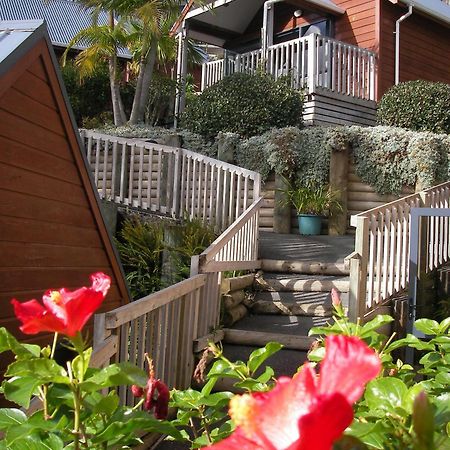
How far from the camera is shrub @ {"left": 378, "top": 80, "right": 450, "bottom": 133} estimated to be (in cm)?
1084

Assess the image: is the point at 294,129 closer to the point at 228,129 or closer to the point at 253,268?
the point at 228,129

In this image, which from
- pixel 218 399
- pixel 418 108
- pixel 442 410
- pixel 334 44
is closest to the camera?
pixel 442 410

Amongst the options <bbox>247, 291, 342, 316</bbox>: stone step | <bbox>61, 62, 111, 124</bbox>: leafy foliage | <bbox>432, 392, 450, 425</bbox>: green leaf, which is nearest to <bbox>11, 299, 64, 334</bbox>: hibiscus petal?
<bbox>432, 392, 450, 425</bbox>: green leaf

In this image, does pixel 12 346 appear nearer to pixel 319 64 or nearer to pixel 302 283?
pixel 302 283

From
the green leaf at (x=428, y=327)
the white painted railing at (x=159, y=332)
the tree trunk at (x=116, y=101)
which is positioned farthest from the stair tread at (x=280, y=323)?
the tree trunk at (x=116, y=101)

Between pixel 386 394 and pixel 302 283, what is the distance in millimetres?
5562

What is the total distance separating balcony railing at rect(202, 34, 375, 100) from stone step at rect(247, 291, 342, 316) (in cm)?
677

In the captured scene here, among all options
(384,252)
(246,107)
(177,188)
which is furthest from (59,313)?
(246,107)

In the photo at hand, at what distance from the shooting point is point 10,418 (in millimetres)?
1105

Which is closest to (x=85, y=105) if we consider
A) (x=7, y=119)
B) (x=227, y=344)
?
(x=227, y=344)

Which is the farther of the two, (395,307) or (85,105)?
(85,105)

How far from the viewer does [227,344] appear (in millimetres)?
5574

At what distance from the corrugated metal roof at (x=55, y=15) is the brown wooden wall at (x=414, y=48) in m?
11.3

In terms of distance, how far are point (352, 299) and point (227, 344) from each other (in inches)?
50.8
